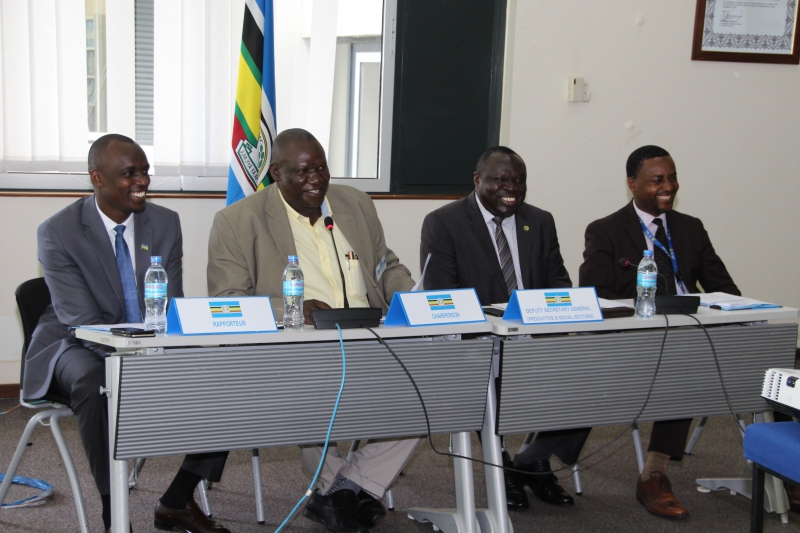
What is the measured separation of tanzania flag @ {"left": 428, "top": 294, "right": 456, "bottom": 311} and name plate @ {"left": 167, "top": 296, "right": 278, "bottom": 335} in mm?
470

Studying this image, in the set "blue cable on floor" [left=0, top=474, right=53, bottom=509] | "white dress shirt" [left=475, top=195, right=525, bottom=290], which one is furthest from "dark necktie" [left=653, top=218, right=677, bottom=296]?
"blue cable on floor" [left=0, top=474, right=53, bottom=509]

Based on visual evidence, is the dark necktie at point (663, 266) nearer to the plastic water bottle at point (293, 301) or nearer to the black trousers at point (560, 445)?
the black trousers at point (560, 445)

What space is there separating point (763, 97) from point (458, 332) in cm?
368


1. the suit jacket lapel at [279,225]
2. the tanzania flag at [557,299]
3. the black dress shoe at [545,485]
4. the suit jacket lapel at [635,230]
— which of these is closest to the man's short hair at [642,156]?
the suit jacket lapel at [635,230]

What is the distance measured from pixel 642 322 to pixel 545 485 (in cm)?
87

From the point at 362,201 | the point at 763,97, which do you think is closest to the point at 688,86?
the point at 763,97

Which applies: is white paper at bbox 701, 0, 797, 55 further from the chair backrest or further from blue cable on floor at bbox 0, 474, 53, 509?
blue cable on floor at bbox 0, 474, 53, 509

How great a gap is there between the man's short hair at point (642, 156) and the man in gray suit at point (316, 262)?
1143 millimetres

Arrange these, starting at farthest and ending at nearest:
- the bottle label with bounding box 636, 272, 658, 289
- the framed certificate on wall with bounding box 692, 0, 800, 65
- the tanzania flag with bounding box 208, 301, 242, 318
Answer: the framed certificate on wall with bounding box 692, 0, 800, 65, the bottle label with bounding box 636, 272, 658, 289, the tanzania flag with bounding box 208, 301, 242, 318

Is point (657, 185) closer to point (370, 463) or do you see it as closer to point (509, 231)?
point (509, 231)

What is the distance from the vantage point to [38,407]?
2764 millimetres

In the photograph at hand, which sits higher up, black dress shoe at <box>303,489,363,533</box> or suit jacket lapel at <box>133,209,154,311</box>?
suit jacket lapel at <box>133,209,154,311</box>

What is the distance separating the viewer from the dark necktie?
334cm

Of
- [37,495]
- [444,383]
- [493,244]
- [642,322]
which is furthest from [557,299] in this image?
[37,495]
